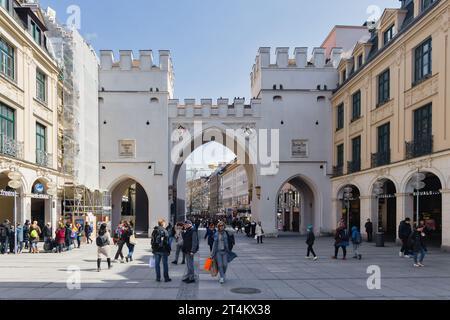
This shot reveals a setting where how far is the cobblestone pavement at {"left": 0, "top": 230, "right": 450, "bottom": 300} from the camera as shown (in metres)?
9.56

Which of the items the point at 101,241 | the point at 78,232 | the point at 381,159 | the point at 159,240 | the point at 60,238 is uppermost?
the point at 381,159

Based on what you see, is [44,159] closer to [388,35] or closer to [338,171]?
[338,171]

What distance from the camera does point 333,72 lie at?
107 ft

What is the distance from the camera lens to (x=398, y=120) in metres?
22.4

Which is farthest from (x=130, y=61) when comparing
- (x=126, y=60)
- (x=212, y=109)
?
(x=212, y=109)

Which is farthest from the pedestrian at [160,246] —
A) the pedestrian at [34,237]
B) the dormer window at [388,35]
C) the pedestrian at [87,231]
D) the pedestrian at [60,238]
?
the dormer window at [388,35]

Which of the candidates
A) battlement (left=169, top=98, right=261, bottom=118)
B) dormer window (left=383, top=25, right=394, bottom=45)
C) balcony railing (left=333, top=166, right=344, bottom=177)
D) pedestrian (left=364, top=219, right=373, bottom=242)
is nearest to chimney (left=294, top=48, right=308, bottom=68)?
battlement (left=169, top=98, right=261, bottom=118)

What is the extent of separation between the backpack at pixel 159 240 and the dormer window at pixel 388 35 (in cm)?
1936

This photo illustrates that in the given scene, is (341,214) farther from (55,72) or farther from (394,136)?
(55,72)

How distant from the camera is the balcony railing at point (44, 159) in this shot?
22.7 meters

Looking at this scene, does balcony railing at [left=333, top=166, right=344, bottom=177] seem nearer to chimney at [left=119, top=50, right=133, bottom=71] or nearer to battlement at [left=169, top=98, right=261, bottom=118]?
battlement at [left=169, top=98, right=261, bottom=118]

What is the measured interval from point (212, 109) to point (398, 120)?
48.8 feet

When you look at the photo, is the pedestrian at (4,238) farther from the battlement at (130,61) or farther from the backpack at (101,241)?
the battlement at (130,61)

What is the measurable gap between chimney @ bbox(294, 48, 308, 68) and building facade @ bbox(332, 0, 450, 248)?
2.89 meters
